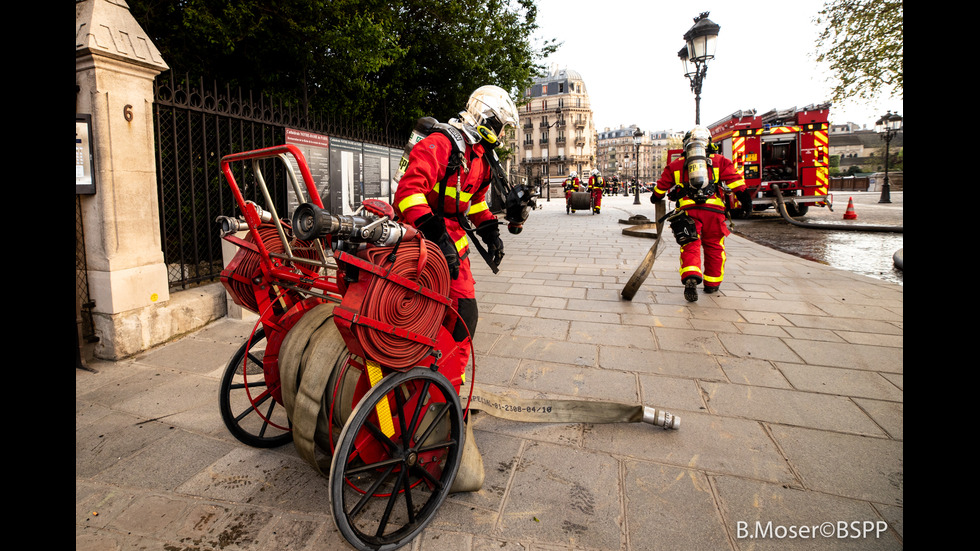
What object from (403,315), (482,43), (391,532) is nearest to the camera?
(403,315)

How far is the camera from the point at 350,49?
22.3 feet

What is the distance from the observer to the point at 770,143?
16.5 meters

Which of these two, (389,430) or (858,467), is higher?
(389,430)

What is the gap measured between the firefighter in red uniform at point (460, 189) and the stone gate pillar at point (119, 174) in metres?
2.83

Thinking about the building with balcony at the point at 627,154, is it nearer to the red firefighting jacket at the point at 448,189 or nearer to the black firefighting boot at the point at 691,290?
the black firefighting boot at the point at 691,290

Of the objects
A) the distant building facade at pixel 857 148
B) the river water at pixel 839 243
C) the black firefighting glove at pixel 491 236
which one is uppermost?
the distant building facade at pixel 857 148

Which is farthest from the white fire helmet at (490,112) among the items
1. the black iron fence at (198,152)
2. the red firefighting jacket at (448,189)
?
the black iron fence at (198,152)

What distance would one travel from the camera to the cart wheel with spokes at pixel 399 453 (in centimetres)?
182

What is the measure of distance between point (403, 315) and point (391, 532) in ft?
3.00

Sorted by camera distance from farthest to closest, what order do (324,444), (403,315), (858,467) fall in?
(858,467) → (324,444) → (403,315)

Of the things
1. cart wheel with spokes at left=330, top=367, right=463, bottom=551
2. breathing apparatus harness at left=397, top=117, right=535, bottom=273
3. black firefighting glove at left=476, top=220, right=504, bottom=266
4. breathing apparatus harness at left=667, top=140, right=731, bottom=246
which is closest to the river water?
breathing apparatus harness at left=667, top=140, right=731, bottom=246

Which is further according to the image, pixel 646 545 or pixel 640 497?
pixel 640 497
